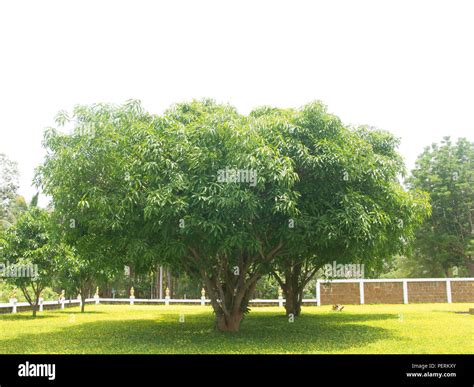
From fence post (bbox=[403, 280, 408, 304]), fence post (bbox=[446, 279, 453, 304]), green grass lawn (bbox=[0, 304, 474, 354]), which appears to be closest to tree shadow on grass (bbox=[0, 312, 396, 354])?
green grass lawn (bbox=[0, 304, 474, 354])

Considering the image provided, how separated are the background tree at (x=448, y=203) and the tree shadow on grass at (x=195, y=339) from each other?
2140 cm

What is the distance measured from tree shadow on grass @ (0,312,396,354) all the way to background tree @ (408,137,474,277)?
70.2ft

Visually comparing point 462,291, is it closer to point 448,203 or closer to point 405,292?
point 405,292

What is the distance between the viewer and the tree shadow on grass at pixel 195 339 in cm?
1281

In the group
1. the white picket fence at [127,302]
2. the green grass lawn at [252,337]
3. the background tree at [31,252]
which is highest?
the background tree at [31,252]

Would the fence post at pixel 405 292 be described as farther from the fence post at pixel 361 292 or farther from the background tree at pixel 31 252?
the background tree at pixel 31 252

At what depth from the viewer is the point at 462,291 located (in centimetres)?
3247

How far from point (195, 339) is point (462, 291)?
24.0m

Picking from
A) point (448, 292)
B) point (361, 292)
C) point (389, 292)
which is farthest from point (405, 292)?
point (361, 292)

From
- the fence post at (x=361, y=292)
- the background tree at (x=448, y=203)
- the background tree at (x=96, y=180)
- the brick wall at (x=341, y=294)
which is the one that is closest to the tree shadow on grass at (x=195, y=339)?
the background tree at (x=96, y=180)

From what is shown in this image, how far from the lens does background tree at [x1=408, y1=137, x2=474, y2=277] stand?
37.3m

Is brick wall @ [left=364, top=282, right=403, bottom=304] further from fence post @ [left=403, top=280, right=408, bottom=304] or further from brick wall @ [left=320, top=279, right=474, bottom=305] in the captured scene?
fence post @ [left=403, top=280, right=408, bottom=304]

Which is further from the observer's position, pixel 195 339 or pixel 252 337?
pixel 252 337
